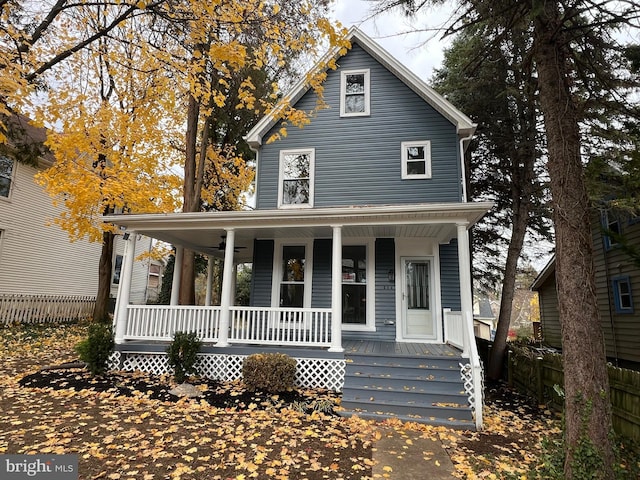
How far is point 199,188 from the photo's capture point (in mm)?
12039

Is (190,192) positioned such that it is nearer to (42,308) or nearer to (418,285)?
(418,285)

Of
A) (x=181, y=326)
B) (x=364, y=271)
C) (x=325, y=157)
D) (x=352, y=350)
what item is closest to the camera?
(x=352, y=350)

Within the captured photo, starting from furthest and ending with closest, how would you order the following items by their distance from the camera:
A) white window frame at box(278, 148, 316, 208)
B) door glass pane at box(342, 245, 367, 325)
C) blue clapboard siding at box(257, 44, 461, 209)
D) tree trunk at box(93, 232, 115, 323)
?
tree trunk at box(93, 232, 115, 323), white window frame at box(278, 148, 316, 208), blue clapboard siding at box(257, 44, 461, 209), door glass pane at box(342, 245, 367, 325)

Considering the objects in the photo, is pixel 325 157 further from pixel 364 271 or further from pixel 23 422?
pixel 23 422

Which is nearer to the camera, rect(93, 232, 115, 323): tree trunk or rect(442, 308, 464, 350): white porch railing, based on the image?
rect(442, 308, 464, 350): white porch railing

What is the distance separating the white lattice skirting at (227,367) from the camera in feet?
23.1

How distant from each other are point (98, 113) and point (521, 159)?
1300 centimetres

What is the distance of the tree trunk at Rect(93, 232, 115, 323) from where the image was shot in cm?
1393

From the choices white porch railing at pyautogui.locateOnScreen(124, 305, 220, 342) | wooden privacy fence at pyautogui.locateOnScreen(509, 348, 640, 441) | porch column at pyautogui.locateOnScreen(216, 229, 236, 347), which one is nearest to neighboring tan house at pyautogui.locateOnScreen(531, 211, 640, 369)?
wooden privacy fence at pyautogui.locateOnScreen(509, 348, 640, 441)

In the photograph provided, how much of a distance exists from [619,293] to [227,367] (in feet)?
38.3

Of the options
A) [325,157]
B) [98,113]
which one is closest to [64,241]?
[98,113]

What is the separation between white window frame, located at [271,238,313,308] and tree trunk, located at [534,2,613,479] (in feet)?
20.3

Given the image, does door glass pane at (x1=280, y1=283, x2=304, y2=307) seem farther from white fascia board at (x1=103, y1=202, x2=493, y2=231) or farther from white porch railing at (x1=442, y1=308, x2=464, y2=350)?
white porch railing at (x1=442, y1=308, x2=464, y2=350)

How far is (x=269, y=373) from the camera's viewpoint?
6.56m
